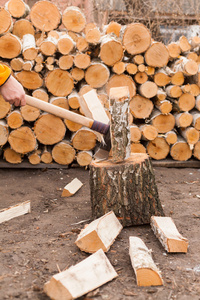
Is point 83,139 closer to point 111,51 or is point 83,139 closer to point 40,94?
point 40,94

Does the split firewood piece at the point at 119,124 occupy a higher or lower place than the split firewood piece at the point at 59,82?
lower

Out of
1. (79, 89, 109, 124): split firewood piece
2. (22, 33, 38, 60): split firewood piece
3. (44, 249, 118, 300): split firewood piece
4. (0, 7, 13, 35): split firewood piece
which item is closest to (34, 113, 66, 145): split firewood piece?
(22, 33, 38, 60): split firewood piece

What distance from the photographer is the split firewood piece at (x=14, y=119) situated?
177 inches

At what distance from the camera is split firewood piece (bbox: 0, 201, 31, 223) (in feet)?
10.3

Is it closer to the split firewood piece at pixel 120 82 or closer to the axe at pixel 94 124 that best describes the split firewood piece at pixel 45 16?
the split firewood piece at pixel 120 82

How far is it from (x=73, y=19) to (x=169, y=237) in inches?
137

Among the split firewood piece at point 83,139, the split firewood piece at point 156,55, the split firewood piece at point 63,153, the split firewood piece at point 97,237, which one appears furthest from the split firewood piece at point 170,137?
the split firewood piece at point 97,237

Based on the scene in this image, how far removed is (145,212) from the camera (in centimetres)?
305

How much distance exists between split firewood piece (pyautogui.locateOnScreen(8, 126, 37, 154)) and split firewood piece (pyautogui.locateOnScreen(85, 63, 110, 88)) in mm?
1077

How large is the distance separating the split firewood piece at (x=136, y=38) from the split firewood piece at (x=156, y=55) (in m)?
0.10

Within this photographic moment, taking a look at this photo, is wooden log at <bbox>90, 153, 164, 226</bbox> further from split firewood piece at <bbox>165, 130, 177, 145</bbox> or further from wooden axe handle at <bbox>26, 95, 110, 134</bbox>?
split firewood piece at <bbox>165, 130, 177, 145</bbox>

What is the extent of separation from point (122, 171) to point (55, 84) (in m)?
2.07

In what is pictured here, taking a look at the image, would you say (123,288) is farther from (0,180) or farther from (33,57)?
(33,57)

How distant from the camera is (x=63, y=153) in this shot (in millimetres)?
4762
